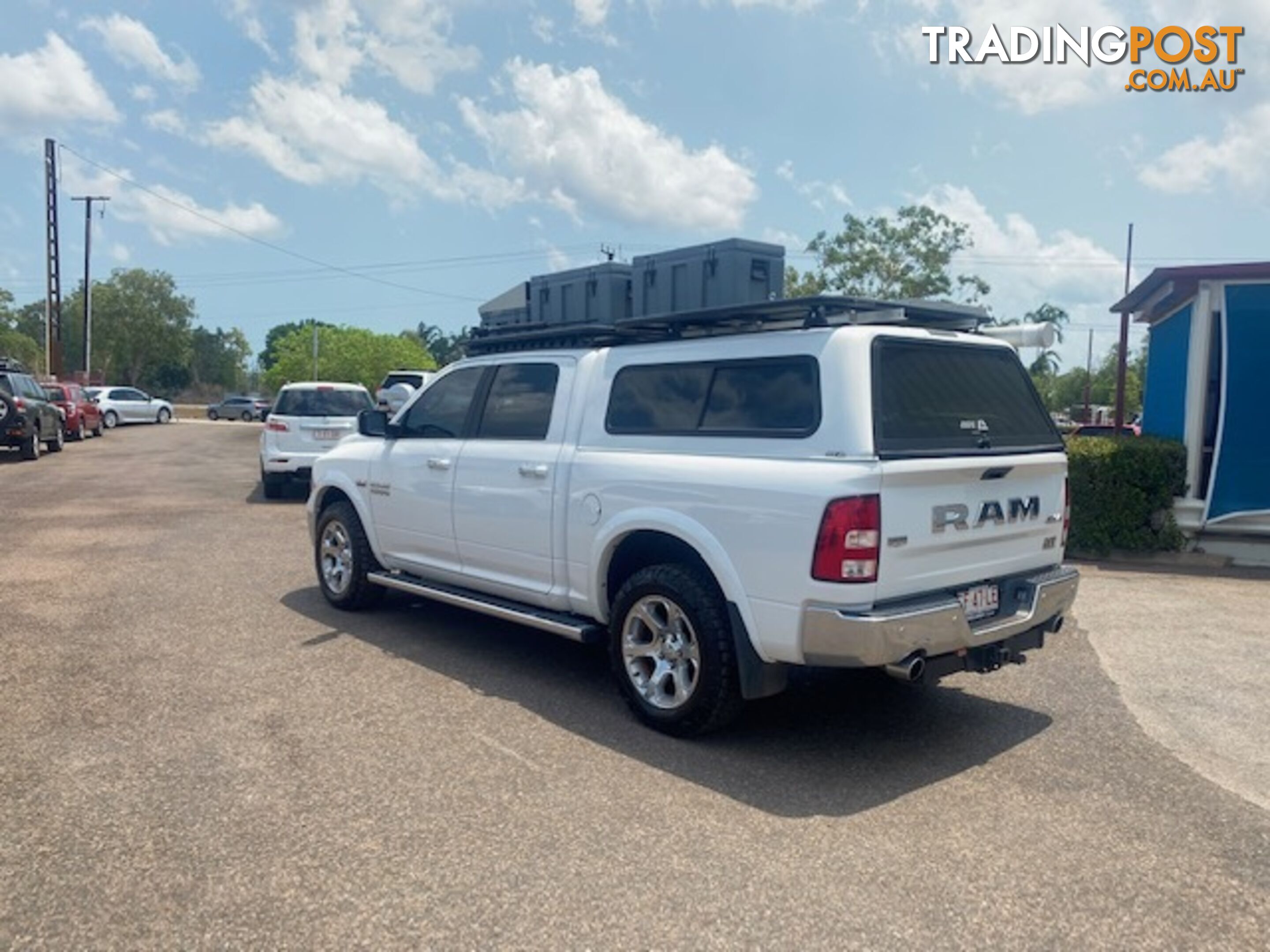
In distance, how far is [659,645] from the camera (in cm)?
470

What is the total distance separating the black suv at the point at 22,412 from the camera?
62.5 feet

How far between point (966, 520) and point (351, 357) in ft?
204

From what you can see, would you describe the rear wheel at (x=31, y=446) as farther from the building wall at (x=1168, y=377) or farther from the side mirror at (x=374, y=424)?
the building wall at (x=1168, y=377)

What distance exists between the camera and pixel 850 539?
3898mm

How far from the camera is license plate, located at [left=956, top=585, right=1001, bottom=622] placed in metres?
4.37

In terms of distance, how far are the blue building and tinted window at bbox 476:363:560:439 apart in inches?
296

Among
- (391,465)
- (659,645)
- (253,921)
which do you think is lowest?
(253,921)

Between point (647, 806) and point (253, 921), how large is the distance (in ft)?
4.93

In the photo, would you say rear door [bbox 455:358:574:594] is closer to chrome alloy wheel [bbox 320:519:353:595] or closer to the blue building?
chrome alloy wheel [bbox 320:519:353:595]

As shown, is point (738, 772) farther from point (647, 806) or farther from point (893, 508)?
point (893, 508)

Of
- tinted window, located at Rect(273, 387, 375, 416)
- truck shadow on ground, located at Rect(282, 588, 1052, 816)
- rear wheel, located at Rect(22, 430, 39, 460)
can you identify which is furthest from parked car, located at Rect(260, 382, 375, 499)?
rear wheel, located at Rect(22, 430, 39, 460)

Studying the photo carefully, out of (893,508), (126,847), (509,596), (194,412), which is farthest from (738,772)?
(194,412)

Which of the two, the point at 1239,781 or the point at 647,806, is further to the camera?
the point at 1239,781

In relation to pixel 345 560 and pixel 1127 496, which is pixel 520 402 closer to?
pixel 345 560
